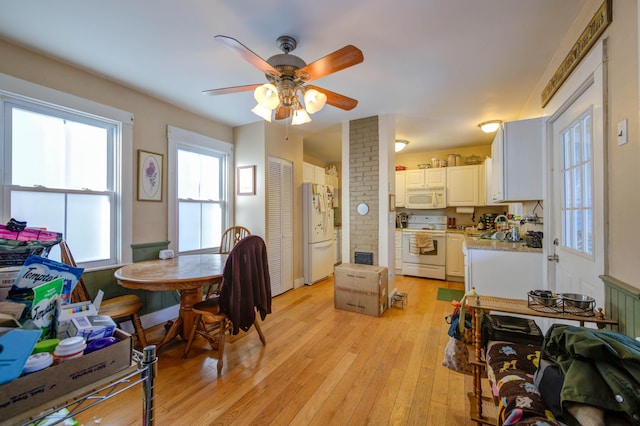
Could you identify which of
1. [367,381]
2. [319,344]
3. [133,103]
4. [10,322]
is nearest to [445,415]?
[367,381]

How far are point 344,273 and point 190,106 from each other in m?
2.76

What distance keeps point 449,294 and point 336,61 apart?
11.7ft

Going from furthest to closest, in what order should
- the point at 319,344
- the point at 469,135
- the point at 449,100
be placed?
1. the point at 469,135
2. the point at 449,100
3. the point at 319,344

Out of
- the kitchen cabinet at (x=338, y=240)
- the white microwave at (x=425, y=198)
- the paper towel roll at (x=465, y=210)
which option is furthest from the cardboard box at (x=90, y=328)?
the paper towel roll at (x=465, y=210)

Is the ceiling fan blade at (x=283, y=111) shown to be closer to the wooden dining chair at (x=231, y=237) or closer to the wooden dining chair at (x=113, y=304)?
the wooden dining chair at (x=231, y=237)

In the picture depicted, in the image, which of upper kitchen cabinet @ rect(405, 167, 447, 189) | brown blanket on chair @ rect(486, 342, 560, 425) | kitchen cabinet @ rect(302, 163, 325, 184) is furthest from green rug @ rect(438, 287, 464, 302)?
kitchen cabinet @ rect(302, 163, 325, 184)

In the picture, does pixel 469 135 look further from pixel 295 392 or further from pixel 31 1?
pixel 31 1

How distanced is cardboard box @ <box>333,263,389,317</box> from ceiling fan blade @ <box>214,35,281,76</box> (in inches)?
89.7

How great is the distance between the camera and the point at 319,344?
241 cm

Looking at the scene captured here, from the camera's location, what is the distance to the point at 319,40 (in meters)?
1.97

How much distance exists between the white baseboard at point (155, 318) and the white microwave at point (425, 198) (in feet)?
14.3

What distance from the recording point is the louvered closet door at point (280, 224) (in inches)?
147

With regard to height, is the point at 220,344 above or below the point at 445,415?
above

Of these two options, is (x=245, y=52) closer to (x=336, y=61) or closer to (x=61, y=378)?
(x=336, y=61)
